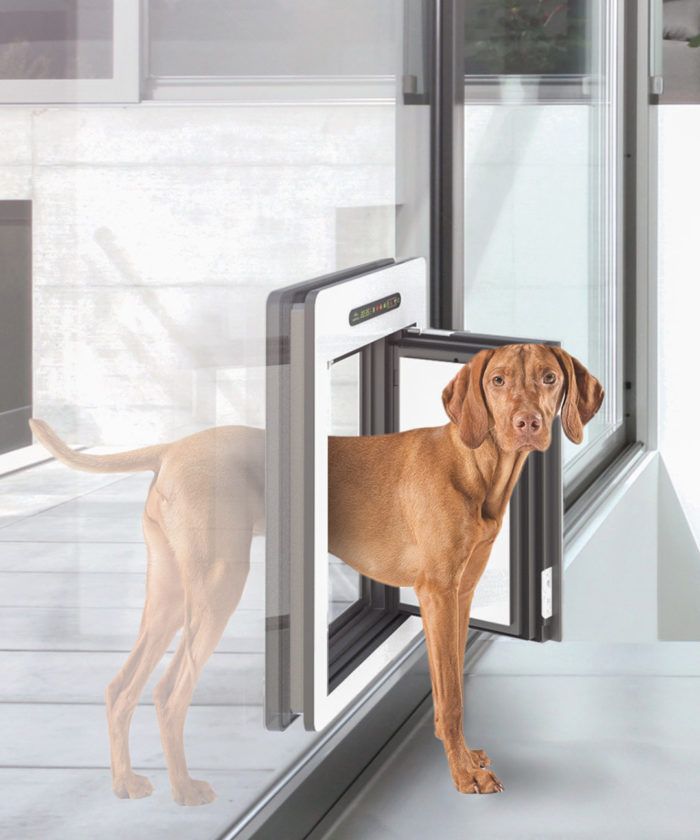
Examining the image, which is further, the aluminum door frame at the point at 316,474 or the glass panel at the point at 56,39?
the aluminum door frame at the point at 316,474

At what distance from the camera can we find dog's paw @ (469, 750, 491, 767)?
74 cm

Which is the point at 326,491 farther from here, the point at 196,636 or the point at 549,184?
the point at 549,184

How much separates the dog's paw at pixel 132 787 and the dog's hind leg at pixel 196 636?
20 millimetres

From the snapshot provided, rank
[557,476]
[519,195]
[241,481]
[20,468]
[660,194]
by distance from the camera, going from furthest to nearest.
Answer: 1. [660,194]
2. [519,195]
3. [557,476]
4. [241,481]
5. [20,468]

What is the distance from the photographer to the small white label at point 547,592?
734 millimetres

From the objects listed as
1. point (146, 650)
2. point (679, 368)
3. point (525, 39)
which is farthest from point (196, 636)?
point (679, 368)

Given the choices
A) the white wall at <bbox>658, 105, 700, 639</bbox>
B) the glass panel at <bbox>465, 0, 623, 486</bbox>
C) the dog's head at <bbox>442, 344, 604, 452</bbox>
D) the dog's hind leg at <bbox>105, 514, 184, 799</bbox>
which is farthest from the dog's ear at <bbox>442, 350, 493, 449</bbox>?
the white wall at <bbox>658, 105, 700, 639</bbox>

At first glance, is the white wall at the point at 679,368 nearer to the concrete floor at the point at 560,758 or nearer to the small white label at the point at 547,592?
the concrete floor at the point at 560,758

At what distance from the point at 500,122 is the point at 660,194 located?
3.55ft

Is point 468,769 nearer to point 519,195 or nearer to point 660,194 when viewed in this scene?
point 519,195

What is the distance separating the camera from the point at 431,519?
65 cm

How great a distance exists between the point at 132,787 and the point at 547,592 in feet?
1.13

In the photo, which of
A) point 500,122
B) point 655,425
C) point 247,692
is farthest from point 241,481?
point 655,425

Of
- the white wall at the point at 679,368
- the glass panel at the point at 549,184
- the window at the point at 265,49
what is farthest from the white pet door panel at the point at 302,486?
the white wall at the point at 679,368
